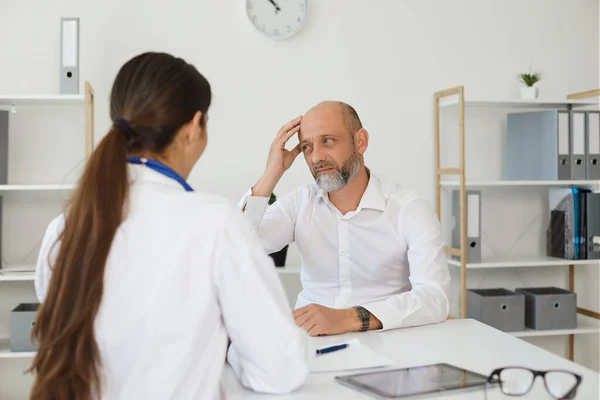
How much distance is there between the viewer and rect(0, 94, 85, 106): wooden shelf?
308cm

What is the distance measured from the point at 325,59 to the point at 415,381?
8.15ft

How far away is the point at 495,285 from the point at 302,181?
1231 millimetres

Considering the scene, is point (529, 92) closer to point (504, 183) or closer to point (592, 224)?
point (504, 183)

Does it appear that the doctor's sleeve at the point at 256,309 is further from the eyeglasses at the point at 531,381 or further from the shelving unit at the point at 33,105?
the shelving unit at the point at 33,105

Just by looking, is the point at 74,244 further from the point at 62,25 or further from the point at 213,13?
the point at 213,13

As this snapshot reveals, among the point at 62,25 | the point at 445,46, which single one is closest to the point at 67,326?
the point at 62,25

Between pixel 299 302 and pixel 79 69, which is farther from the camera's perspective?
pixel 79 69

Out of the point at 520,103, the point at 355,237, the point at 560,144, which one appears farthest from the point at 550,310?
the point at 355,237

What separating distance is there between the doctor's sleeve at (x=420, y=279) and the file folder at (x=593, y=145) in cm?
166

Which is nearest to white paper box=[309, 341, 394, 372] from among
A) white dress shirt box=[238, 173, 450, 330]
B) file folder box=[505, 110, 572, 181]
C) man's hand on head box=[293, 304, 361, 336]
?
man's hand on head box=[293, 304, 361, 336]

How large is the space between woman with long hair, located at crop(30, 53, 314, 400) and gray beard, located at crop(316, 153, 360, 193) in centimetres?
114

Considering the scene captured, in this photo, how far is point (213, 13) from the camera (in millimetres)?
3451

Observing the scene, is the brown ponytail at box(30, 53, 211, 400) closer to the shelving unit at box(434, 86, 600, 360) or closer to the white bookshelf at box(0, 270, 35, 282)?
the white bookshelf at box(0, 270, 35, 282)

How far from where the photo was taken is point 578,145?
3.54m
